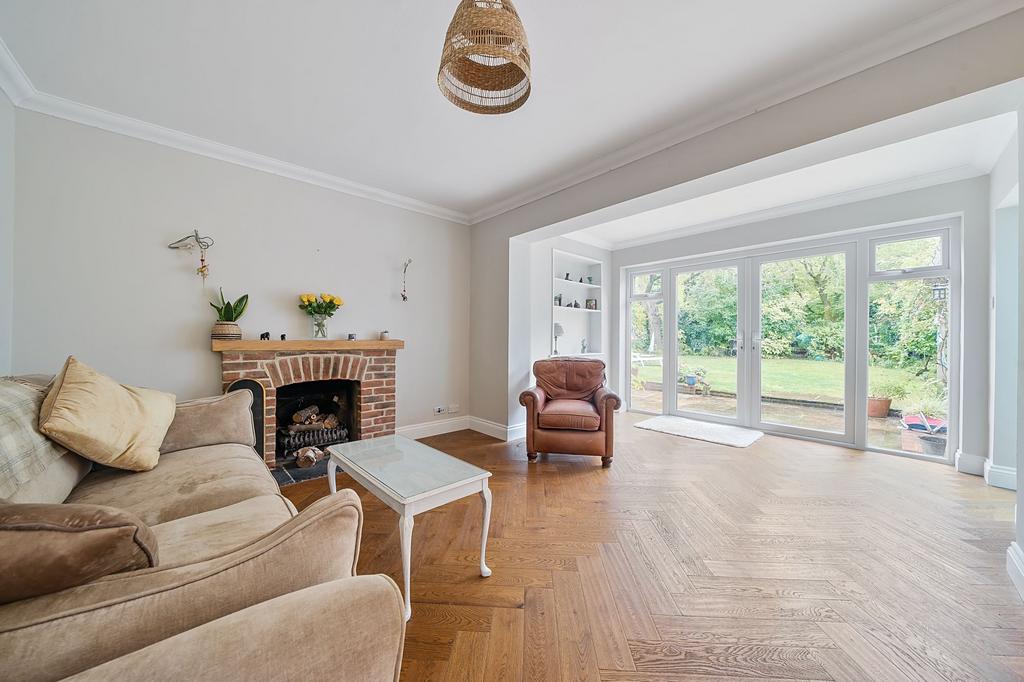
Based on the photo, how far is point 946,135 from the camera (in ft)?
8.30

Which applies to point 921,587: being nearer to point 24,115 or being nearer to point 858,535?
point 858,535

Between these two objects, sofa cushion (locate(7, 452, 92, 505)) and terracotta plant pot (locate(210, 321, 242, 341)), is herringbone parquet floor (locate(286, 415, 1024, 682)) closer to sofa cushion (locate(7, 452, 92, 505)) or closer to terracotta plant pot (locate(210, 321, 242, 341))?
sofa cushion (locate(7, 452, 92, 505))

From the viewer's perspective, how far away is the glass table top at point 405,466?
65.6 inches

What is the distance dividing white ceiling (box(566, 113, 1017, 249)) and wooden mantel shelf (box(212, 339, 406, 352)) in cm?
293

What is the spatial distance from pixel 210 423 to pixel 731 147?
353cm

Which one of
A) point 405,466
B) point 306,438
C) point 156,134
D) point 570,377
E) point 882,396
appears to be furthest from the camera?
point 570,377

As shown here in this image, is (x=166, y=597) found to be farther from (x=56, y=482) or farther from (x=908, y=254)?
(x=908, y=254)

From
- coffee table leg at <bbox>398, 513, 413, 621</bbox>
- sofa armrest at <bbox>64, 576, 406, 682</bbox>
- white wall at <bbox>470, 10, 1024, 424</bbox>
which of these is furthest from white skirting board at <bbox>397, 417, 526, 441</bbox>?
sofa armrest at <bbox>64, 576, 406, 682</bbox>

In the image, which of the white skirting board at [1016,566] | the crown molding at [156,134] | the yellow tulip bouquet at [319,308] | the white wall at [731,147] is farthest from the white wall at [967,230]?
the yellow tulip bouquet at [319,308]

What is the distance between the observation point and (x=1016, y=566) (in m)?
1.69

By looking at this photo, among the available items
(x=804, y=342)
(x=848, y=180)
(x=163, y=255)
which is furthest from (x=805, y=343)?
(x=163, y=255)

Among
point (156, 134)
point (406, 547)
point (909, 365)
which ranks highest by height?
point (156, 134)

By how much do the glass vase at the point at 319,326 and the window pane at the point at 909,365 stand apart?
5175 mm

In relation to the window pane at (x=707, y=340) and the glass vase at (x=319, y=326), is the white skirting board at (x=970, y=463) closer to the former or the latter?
the window pane at (x=707, y=340)
